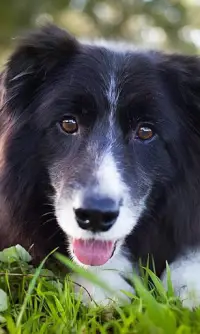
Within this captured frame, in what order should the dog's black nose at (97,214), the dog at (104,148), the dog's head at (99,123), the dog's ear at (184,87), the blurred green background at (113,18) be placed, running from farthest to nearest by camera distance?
the blurred green background at (113,18)
the dog's ear at (184,87)
the dog at (104,148)
the dog's head at (99,123)
the dog's black nose at (97,214)

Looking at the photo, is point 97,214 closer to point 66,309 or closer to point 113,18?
point 66,309

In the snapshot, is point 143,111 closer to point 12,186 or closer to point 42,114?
point 42,114

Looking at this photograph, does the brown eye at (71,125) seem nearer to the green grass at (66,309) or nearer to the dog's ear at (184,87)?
the dog's ear at (184,87)

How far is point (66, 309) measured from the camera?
216cm

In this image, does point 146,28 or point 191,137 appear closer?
point 191,137

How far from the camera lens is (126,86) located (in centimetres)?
257

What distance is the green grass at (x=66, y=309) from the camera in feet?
5.82

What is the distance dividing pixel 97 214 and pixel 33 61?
87 cm

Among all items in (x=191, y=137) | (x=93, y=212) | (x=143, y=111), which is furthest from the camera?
(x=191, y=137)

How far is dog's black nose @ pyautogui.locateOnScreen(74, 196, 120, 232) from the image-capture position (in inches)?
85.7

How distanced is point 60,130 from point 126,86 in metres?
0.35

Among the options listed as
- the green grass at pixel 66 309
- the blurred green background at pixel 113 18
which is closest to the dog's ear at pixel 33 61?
the green grass at pixel 66 309

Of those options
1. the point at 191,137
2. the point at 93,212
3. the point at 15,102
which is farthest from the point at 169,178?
the point at 15,102

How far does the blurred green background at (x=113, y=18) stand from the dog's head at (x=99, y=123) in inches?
275
